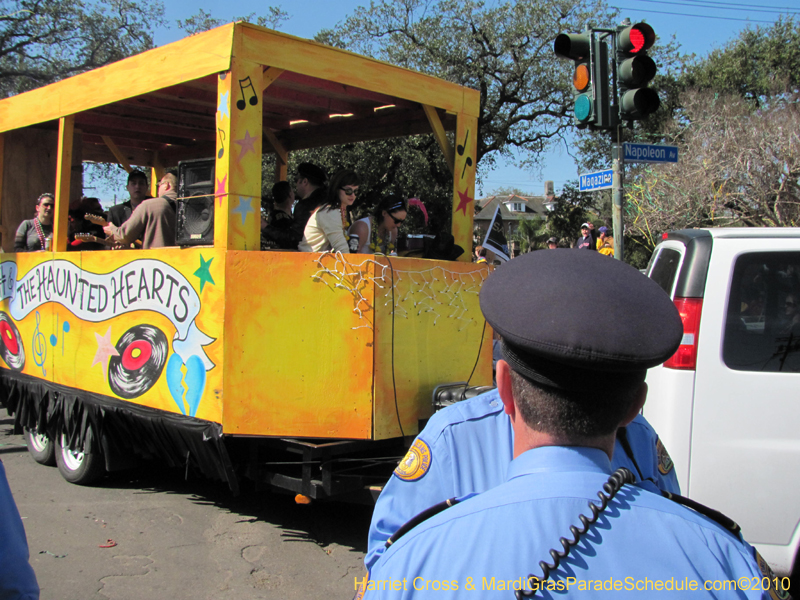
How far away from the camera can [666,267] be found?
12.4 feet

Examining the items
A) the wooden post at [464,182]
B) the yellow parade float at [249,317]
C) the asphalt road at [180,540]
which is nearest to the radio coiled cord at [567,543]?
the yellow parade float at [249,317]

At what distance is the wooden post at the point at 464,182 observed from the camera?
505 centimetres

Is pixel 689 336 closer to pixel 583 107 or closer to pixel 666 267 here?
pixel 666 267

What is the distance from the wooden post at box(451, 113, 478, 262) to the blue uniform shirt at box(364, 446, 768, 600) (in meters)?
4.25

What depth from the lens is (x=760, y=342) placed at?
129 inches

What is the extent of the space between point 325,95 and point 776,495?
418 centimetres

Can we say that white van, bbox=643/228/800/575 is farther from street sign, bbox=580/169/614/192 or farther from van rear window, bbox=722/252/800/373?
street sign, bbox=580/169/614/192

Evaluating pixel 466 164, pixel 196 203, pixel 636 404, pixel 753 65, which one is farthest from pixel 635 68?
pixel 753 65

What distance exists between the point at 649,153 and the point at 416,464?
550 cm

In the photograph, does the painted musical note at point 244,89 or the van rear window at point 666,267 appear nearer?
the van rear window at point 666,267

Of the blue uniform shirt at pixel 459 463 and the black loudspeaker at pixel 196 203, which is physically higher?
the black loudspeaker at pixel 196 203

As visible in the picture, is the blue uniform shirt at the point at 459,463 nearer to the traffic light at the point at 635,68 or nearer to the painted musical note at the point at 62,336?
the painted musical note at the point at 62,336

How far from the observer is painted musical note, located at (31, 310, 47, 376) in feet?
19.3

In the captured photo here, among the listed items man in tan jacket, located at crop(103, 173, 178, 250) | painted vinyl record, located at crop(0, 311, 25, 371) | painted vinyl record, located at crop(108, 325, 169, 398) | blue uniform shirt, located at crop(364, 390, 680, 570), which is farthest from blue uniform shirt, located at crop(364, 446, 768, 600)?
painted vinyl record, located at crop(0, 311, 25, 371)
